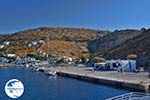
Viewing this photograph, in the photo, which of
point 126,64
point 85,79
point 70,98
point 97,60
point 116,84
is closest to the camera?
point 70,98

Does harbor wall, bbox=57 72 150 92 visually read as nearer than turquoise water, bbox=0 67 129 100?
No

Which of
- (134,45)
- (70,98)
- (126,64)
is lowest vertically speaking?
(70,98)

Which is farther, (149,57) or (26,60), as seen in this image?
(26,60)

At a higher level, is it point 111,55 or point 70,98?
point 111,55

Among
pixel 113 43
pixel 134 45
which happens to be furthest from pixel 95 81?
pixel 113 43

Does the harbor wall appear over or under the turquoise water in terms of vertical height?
over

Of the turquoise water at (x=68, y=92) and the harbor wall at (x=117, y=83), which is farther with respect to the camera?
the harbor wall at (x=117, y=83)

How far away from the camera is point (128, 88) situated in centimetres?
5166

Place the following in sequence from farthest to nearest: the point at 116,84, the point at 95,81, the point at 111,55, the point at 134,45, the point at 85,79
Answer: the point at 111,55 < the point at 134,45 < the point at 85,79 < the point at 95,81 < the point at 116,84

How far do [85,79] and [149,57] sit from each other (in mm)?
25623

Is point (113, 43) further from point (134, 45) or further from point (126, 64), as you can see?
point (126, 64)

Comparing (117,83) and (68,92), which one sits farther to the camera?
(117,83)

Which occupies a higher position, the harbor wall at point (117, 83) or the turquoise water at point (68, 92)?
the harbor wall at point (117, 83)

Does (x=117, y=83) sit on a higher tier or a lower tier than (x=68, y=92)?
higher
